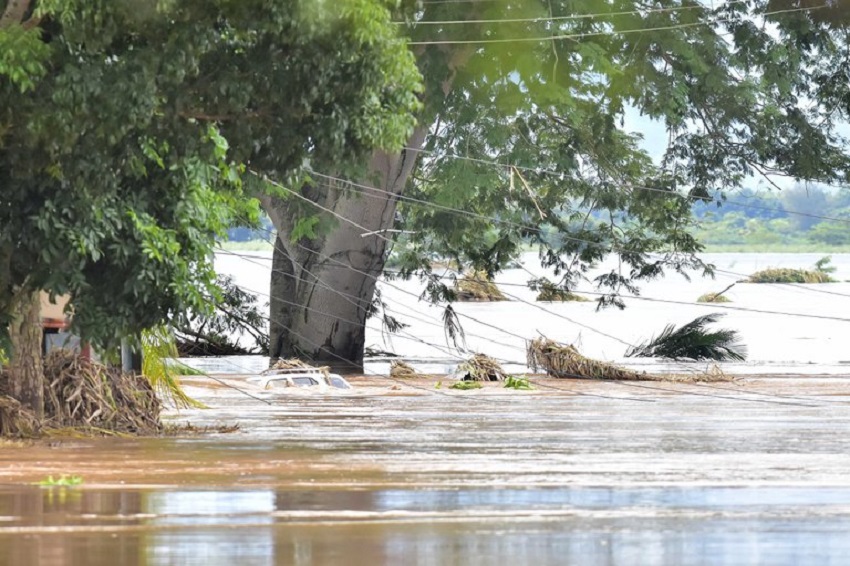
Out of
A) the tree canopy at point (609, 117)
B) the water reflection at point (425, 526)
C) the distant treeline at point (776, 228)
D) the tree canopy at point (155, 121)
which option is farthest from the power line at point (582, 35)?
the distant treeline at point (776, 228)

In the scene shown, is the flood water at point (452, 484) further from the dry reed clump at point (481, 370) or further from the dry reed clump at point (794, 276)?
the dry reed clump at point (794, 276)

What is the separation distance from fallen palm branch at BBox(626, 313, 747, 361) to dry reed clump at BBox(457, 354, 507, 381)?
9.52 meters

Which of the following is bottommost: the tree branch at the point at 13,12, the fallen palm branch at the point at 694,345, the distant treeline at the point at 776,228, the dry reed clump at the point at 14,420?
the dry reed clump at the point at 14,420

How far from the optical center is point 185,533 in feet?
35.2

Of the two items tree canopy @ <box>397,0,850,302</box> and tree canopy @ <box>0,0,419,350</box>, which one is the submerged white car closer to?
tree canopy @ <box>397,0,850,302</box>

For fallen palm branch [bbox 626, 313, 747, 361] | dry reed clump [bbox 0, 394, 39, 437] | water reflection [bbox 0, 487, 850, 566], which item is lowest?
water reflection [bbox 0, 487, 850, 566]

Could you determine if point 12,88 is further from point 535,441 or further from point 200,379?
point 200,379

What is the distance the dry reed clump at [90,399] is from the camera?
60.4 feet

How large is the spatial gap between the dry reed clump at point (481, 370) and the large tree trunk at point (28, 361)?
1342 centimetres

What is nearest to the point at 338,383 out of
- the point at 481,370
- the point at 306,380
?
the point at 306,380

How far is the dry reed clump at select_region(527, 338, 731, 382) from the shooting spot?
31672 mm

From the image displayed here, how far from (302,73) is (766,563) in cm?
666

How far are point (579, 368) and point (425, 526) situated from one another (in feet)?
70.2

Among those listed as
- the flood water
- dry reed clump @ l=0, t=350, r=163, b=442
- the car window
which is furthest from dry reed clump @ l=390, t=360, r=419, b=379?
dry reed clump @ l=0, t=350, r=163, b=442
